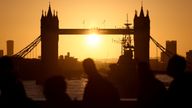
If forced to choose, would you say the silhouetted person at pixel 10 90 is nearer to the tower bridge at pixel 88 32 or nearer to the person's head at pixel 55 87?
the person's head at pixel 55 87

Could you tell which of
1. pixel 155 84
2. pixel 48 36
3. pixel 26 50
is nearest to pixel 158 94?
pixel 155 84

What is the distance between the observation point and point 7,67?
9016mm

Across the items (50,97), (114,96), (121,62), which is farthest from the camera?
(121,62)

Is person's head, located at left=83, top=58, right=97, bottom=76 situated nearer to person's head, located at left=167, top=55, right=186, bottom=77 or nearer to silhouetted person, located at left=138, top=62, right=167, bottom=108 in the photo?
silhouetted person, located at left=138, top=62, right=167, bottom=108

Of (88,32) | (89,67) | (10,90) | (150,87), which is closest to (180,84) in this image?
(150,87)

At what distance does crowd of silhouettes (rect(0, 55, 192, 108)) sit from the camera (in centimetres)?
848

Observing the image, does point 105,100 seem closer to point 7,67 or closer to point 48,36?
point 7,67

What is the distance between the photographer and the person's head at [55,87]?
8.39 meters

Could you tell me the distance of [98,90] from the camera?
999 centimetres

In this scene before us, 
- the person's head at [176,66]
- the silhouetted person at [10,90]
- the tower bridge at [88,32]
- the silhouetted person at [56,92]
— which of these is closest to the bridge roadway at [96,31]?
the tower bridge at [88,32]

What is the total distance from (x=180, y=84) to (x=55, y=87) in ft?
6.38

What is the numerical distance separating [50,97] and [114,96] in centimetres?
162

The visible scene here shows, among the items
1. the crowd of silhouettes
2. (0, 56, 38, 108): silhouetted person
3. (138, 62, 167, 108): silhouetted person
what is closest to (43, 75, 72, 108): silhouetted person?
the crowd of silhouettes

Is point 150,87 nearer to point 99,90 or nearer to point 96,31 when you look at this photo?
point 99,90
